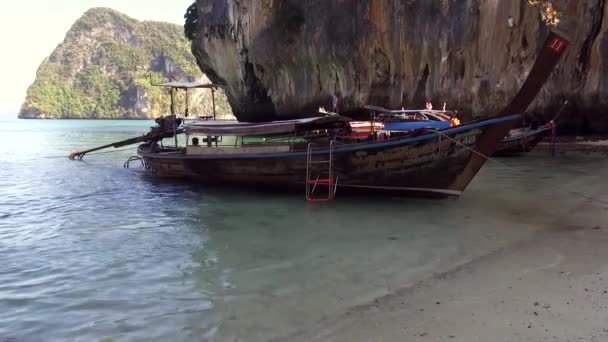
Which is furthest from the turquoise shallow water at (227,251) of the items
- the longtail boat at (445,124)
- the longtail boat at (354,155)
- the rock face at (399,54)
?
the rock face at (399,54)

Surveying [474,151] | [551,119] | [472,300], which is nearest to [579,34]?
[551,119]

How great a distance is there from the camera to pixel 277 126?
10359 mm

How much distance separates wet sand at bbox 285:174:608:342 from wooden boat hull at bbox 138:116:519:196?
3139 mm

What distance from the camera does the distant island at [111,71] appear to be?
124375 millimetres

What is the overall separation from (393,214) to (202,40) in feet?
105

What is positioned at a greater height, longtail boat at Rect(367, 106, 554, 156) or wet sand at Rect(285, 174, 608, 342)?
longtail boat at Rect(367, 106, 554, 156)

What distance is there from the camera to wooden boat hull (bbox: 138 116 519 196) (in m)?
8.95

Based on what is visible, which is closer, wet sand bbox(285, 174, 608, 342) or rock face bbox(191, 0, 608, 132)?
wet sand bbox(285, 174, 608, 342)

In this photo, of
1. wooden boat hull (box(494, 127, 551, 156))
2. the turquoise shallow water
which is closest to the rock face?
wooden boat hull (box(494, 127, 551, 156))

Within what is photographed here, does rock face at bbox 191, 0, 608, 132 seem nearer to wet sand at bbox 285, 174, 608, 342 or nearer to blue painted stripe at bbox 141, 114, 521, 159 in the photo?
blue painted stripe at bbox 141, 114, 521, 159

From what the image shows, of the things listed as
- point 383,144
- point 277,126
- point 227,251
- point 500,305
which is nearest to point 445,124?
point 383,144

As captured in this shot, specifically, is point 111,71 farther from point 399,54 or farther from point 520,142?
point 520,142

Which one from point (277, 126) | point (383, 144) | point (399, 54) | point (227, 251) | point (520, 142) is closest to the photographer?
point (227, 251)

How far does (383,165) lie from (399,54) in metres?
14.6
